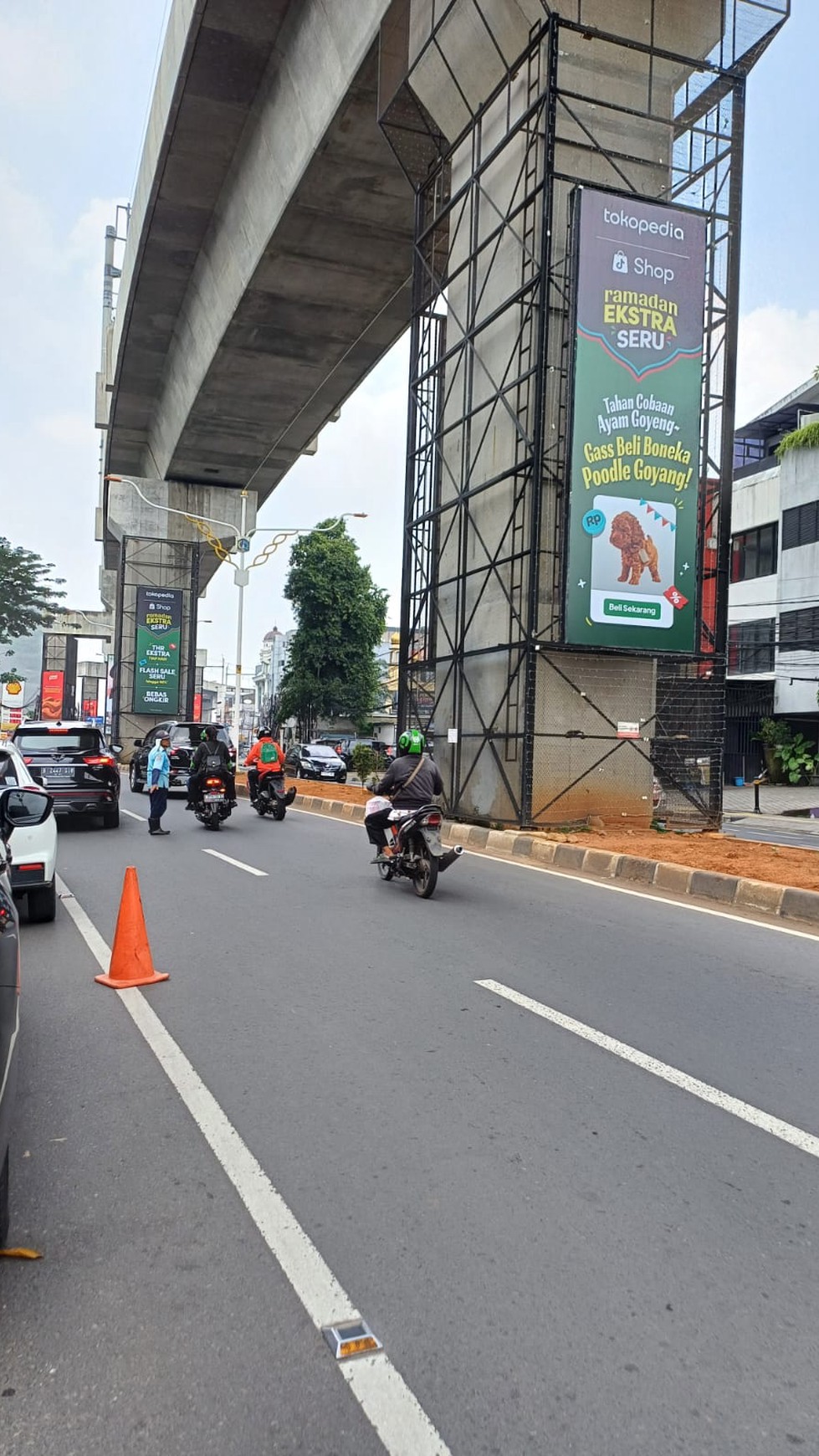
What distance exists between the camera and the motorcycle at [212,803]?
1576 cm

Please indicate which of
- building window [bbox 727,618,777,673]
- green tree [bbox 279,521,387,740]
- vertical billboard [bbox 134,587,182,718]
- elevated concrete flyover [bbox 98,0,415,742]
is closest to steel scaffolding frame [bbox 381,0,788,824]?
elevated concrete flyover [bbox 98,0,415,742]

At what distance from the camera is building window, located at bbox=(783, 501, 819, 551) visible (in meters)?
34.0

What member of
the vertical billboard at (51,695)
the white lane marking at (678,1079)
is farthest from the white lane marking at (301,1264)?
the vertical billboard at (51,695)

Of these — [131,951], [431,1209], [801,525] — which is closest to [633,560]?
[131,951]

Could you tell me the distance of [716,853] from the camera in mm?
12227

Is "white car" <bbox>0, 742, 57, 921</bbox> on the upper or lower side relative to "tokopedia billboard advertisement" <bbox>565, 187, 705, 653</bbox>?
lower

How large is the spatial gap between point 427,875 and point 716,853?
14.9 ft

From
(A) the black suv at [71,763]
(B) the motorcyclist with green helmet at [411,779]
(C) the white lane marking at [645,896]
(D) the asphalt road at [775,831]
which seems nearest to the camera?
A: (C) the white lane marking at [645,896]

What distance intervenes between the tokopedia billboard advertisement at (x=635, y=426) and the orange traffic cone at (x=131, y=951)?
996 cm

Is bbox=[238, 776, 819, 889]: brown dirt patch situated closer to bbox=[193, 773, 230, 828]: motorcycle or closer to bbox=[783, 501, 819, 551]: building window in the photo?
bbox=[193, 773, 230, 828]: motorcycle

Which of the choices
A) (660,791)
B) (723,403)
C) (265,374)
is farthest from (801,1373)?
(265,374)

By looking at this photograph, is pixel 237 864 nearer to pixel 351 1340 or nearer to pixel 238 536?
pixel 351 1340

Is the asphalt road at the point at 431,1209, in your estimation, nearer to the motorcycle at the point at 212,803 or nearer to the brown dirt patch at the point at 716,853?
the brown dirt patch at the point at 716,853

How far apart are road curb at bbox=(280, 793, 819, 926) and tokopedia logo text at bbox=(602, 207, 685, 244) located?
9147mm
